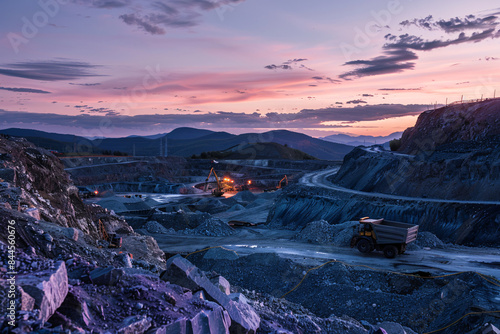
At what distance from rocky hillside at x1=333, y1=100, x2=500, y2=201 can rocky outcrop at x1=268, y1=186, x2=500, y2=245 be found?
170 inches

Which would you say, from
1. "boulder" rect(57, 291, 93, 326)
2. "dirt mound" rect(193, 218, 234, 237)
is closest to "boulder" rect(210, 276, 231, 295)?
"boulder" rect(57, 291, 93, 326)

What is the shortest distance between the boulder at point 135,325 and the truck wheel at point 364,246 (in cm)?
1812

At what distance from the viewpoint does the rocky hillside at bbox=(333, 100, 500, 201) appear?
114ft

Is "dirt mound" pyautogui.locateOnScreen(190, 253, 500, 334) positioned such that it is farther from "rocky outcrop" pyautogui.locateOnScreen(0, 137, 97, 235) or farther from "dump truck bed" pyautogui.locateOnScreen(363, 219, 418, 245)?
"rocky outcrop" pyautogui.locateOnScreen(0, 137, 97, 235)

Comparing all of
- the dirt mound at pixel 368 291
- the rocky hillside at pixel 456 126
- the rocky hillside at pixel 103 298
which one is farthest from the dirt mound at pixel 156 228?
the rocky hillside at pixel 456 126

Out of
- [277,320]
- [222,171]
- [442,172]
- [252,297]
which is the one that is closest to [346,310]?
[252,297]

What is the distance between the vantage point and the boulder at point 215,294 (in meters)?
8.02

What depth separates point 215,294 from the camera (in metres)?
9.19

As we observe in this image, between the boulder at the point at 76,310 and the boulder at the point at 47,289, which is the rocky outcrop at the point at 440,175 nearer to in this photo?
the boulder at the point at 76,310

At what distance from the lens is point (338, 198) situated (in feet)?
130

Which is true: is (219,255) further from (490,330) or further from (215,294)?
(490,330)

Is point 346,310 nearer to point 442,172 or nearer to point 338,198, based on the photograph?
point 338,198

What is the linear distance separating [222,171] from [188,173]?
1127 cm

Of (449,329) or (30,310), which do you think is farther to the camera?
(449,329)
